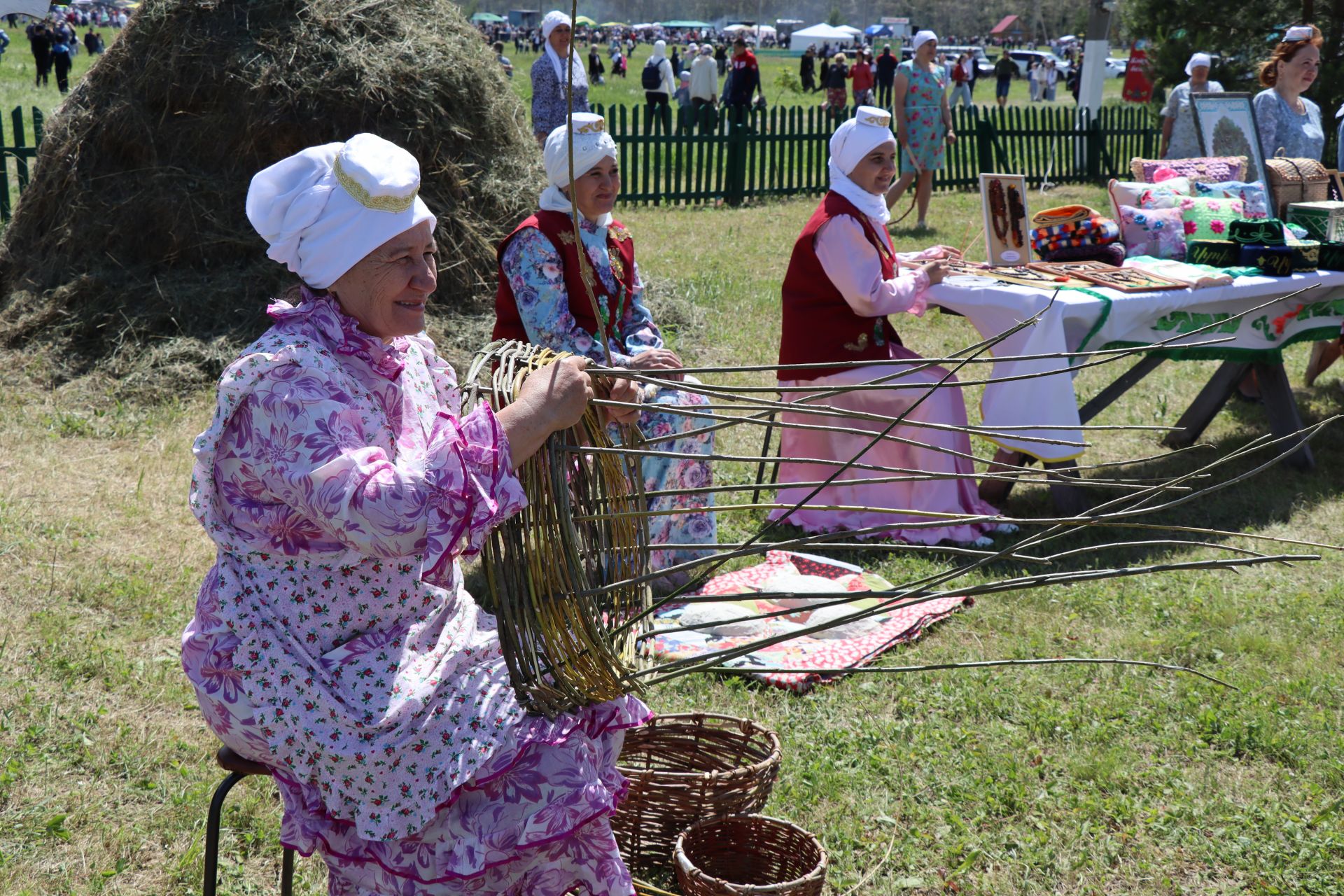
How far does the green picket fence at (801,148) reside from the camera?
39.8 feet

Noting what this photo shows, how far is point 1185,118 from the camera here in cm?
686

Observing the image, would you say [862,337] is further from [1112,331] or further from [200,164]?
[200,164]

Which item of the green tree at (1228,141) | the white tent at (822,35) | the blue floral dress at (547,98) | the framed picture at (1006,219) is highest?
the white tent at (822,35)

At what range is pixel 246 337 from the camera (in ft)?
20.2

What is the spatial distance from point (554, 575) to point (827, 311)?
111 inches

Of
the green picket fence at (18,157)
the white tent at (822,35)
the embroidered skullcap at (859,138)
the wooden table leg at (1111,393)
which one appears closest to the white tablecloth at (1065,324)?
the wooden table leg at (1111,393)

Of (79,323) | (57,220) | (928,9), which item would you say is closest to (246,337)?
(79,323)

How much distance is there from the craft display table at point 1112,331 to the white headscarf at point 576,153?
63.8 inches

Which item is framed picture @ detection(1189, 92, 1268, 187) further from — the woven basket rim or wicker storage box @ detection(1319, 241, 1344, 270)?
the woven basket rim

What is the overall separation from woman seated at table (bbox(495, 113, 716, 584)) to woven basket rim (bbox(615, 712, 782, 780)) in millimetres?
806

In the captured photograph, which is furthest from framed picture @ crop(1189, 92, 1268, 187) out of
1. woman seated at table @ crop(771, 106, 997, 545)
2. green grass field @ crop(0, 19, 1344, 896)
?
woman seated at table @ crop(771, 106, 997, 545)

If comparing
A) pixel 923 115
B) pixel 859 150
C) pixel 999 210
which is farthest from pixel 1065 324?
pixel 923 115

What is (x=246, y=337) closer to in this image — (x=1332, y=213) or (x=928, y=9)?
(x=1332, y=213)

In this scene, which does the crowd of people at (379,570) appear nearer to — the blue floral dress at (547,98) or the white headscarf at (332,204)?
the white headscarf at (332,204)
